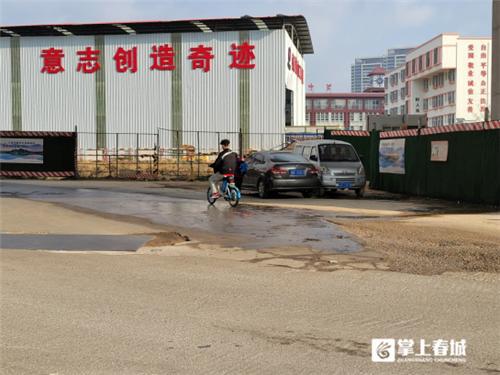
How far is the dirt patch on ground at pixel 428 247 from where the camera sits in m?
8.38

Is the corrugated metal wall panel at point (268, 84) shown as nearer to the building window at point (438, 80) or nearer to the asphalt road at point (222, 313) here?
the asphalt road at point (222, 313)

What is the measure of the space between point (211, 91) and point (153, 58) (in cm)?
567

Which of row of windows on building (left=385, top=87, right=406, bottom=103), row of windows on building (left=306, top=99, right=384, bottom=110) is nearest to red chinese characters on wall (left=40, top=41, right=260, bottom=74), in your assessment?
row of windows on building (left=385, top=87, right=406, bottom=103)

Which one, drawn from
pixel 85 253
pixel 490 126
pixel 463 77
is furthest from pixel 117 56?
pixel 463 77

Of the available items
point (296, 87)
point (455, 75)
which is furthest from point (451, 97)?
point (296, 87)

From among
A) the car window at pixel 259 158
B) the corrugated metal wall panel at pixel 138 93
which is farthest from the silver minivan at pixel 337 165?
the corrugated metal wall panel at pixel 138 93

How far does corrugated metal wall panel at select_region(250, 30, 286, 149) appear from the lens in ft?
168

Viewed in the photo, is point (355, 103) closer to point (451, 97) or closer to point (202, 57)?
point (451, 97)

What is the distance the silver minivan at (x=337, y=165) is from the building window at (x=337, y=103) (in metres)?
129

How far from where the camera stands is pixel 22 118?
55.1 metres

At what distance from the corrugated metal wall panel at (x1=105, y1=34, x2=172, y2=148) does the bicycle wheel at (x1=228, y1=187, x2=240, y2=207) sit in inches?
1442

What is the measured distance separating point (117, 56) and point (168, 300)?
49.6 metres

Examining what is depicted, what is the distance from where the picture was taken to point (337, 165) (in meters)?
20.5

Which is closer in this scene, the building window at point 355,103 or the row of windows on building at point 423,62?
the row of windows on building at point 423,62
